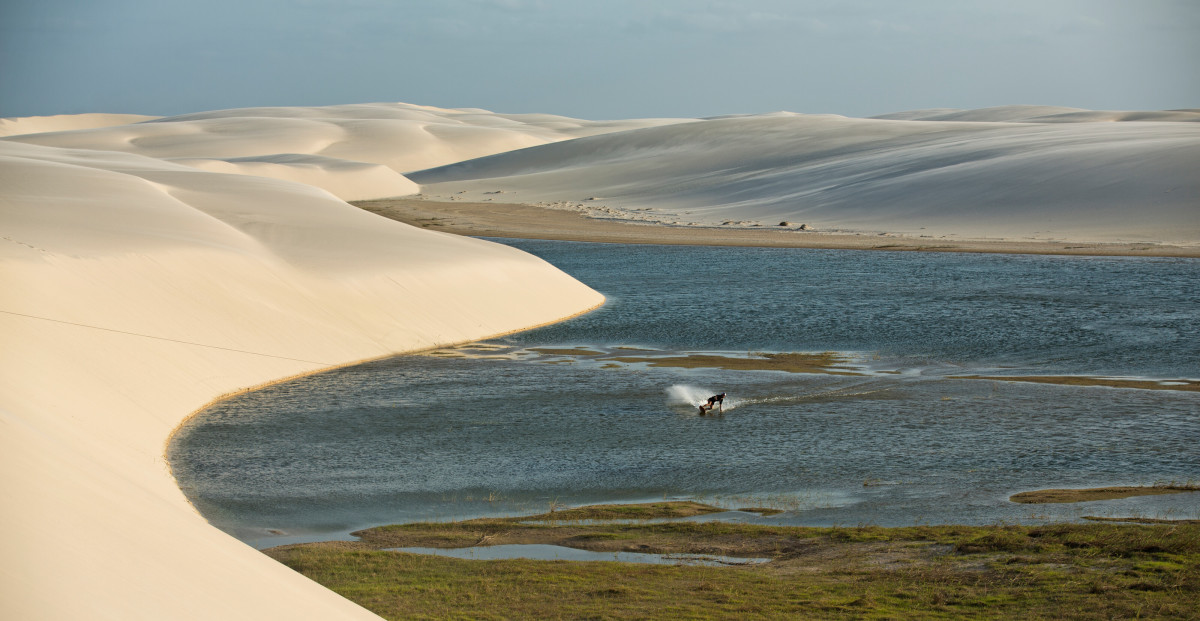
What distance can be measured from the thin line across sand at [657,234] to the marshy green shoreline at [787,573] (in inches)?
1268

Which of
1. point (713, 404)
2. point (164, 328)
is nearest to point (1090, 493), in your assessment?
point (713, 404)

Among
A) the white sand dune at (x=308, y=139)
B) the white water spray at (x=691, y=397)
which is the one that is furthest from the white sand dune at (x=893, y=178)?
the white water spray at (x=691, y=397)

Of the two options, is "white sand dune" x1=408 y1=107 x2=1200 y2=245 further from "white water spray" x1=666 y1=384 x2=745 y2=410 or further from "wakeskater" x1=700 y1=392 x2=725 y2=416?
"wakeskater" x1=700 y1=392 x2=725 y2=416

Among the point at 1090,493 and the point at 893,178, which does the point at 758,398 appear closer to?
the point at 1090,493

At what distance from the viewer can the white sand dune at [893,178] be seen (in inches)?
1810

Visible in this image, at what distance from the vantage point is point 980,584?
8742 mm

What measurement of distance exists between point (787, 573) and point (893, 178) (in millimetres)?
52438

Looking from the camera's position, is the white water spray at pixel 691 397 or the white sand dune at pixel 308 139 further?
the white sand dune at pixel 308 139

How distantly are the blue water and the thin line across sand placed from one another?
12.7 meters

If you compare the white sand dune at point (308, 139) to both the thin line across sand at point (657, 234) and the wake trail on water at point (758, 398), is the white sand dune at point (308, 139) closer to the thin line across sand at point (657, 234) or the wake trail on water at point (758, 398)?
the thin line across sand at point (657, 234)

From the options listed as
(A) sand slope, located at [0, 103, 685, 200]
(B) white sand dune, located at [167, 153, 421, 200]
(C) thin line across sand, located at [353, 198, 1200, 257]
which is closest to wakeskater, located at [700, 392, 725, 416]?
(C) thin line across sand, located at [353, 198, 1200, 257]

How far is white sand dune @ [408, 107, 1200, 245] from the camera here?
46.0 m

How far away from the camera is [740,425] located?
15.8m

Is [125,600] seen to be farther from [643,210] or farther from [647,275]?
[643,210]
